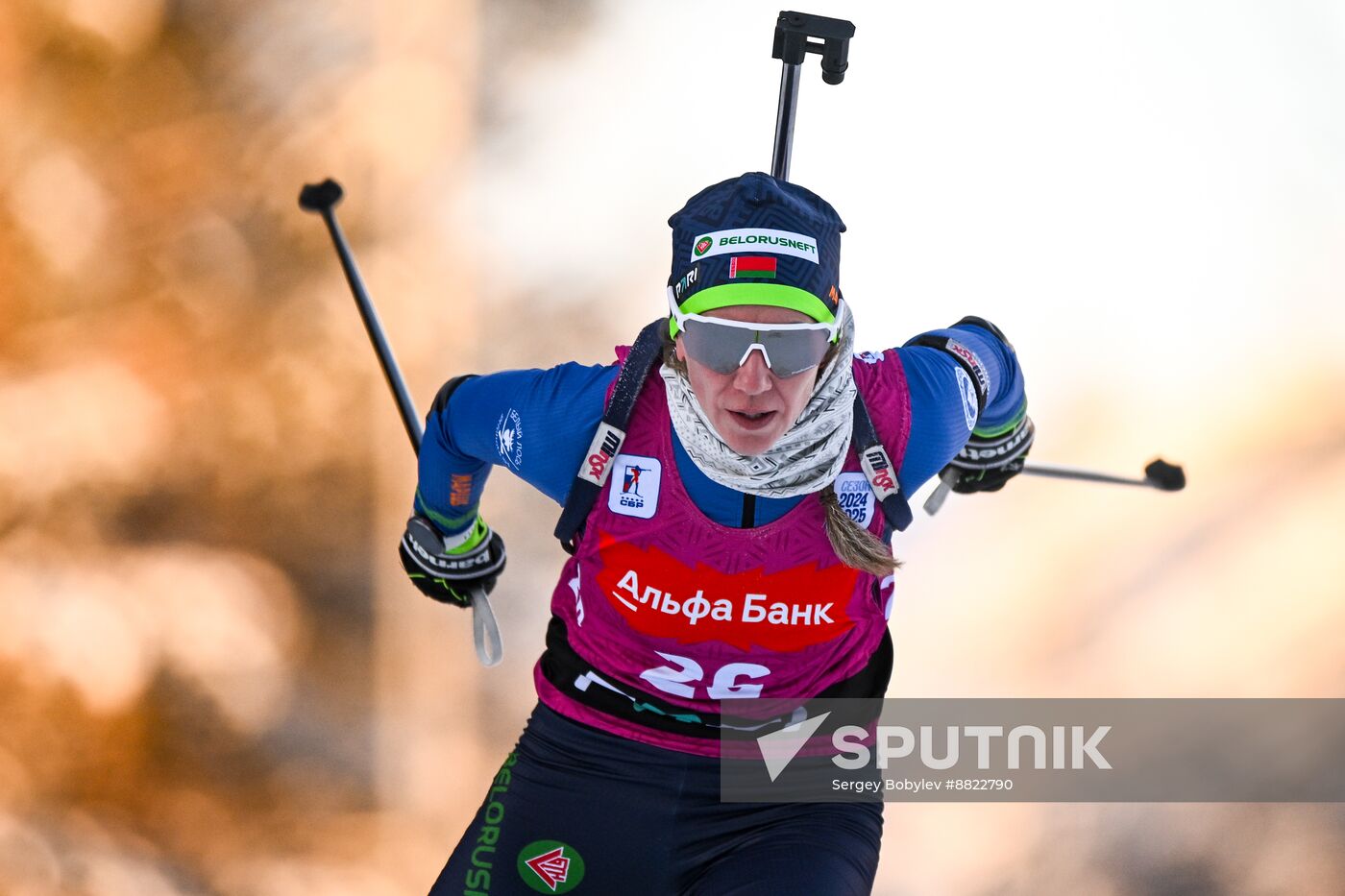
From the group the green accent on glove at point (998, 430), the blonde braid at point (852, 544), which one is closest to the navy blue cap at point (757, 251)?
the blonde braid at point (852, 544)

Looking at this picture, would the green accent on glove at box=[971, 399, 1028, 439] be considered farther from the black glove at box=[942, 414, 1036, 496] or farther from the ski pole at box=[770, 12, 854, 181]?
the ski pole at box=[770, 12, 854, 181]

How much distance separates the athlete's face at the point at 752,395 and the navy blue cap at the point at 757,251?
0.6 inches

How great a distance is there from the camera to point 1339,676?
10.8 ft

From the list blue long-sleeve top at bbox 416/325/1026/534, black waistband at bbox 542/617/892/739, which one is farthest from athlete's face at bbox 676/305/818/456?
black waistband at bbox 542/617/892/739

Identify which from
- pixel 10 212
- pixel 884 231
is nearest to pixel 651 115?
pixel 884 231

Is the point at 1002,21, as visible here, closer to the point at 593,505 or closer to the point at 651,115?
the point at 651,115

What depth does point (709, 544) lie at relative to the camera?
5.58ft

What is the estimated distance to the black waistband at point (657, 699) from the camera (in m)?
1.78

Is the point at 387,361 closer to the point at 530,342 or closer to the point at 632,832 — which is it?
the point at 632,832

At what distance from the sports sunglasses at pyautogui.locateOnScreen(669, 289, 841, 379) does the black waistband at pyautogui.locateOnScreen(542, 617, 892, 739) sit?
444 mm

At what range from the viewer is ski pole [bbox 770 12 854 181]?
2.03m

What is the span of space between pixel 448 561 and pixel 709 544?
0.50 metres

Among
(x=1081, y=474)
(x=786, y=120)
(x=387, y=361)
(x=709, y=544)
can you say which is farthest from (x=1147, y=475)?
(x=387, y=361)

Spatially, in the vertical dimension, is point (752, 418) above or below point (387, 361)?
below
